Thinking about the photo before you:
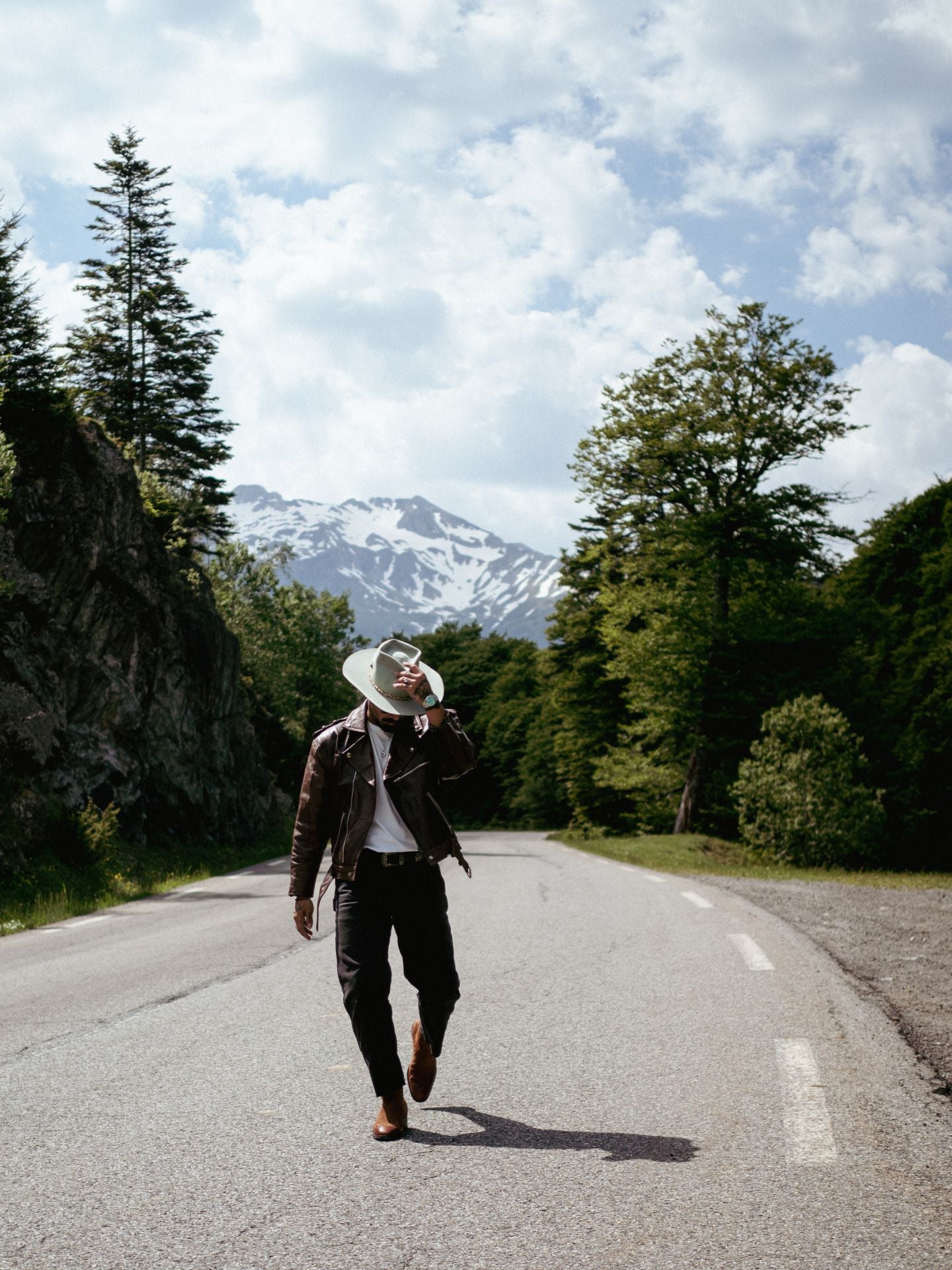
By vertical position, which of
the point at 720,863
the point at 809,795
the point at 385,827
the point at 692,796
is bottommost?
the point at 720,863

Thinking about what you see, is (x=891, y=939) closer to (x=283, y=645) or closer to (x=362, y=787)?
(x=362, y=787)

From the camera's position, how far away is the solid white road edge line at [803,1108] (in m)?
A: 4.39

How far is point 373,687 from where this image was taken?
5043 mm

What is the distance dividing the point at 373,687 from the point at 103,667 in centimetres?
2226

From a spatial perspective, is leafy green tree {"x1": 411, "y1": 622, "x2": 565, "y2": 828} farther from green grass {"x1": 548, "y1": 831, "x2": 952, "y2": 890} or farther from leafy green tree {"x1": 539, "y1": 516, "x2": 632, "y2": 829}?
green grass {"x1": 548, "y1": 831, "x2": 952, "y2": 890}

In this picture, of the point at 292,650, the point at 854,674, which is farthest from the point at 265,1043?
the point at 292,650

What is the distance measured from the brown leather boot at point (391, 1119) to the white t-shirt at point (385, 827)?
36.1 inches

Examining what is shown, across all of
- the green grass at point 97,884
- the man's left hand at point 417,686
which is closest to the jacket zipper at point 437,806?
the man's left hand at point 417,686

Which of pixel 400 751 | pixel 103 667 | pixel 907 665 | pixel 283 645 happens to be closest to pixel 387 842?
pixel 400 751

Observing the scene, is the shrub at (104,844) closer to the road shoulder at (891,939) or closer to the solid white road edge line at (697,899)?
the solid white road edge line at (697,899)

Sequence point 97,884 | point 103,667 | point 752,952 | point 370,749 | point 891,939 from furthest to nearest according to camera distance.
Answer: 1. point 103,667
2. point 97,884
3. point 891,939
4. point 752,952
5. point 370,749

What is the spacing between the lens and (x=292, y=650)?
60375 mm

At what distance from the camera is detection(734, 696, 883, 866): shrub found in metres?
24.7

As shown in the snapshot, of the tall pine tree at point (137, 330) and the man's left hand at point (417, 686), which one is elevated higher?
the tall pine tree at point (137, 330)
